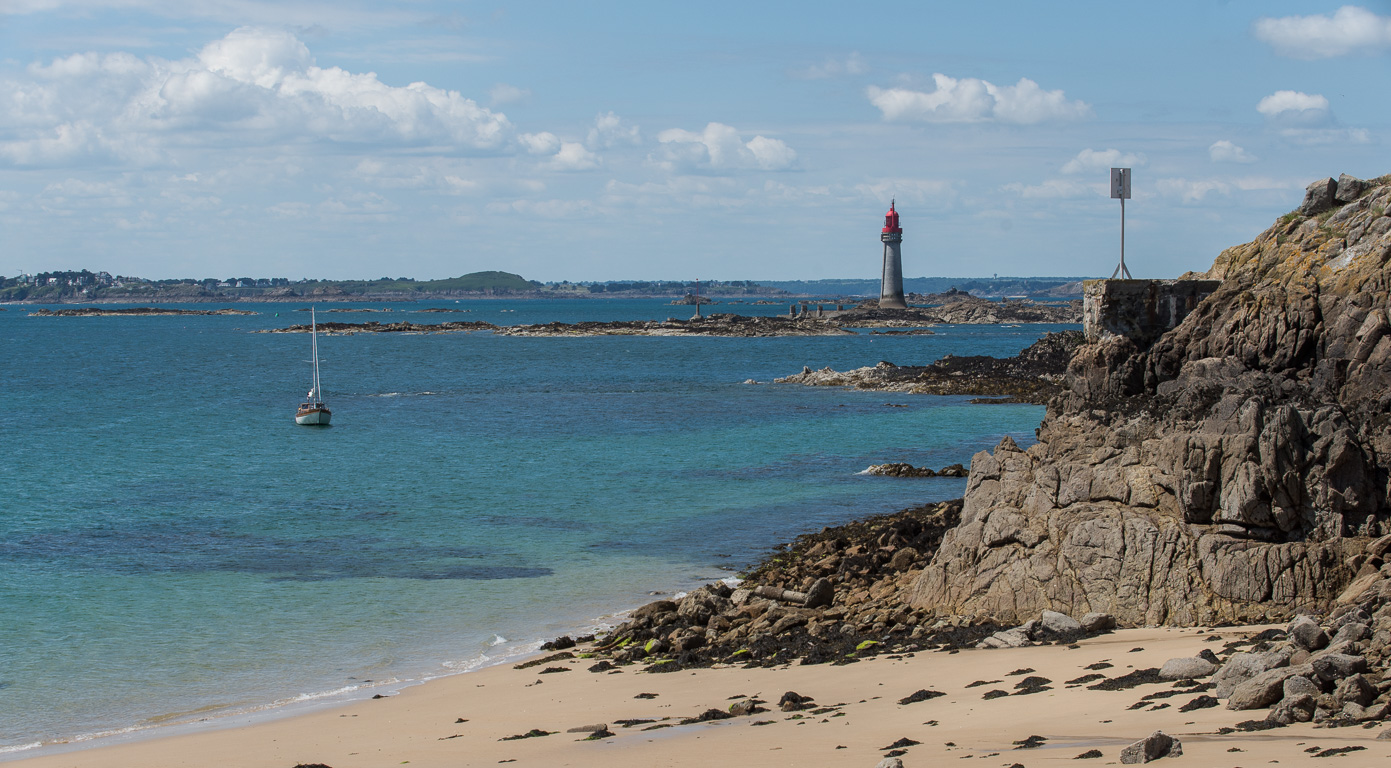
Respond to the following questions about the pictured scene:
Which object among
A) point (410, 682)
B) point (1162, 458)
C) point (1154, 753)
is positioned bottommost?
point (410, 682)

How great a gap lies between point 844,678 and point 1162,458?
5.65 m

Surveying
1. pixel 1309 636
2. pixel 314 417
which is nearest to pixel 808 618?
pixel 1309 636

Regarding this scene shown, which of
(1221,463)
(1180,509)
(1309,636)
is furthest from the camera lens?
(1180,509)

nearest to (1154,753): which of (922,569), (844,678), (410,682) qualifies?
(844,678)

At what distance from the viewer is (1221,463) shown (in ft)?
50.6

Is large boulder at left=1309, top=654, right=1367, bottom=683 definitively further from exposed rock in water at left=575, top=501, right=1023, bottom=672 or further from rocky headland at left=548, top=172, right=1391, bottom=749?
exposed rock in water at left=575, top=501, right=1023, bottom=672

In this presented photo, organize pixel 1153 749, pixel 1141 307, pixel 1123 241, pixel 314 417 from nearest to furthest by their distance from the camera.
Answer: pixel 1153 749 < pixel 1141 307 < pixel 1123 241 < pixel 314 417

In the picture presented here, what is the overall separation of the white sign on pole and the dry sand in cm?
1012

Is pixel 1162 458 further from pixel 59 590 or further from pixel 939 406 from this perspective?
pixel 939 406

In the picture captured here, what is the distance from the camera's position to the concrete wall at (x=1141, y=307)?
790 inches

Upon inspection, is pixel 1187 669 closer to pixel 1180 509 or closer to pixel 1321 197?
pixel 1180 509

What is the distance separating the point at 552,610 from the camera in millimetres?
21047

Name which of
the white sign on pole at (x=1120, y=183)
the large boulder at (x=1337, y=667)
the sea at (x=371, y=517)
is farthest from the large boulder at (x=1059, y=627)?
the white sign on pole at (x=1120, y=183)

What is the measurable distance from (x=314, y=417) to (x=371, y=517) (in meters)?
A: 23.2
